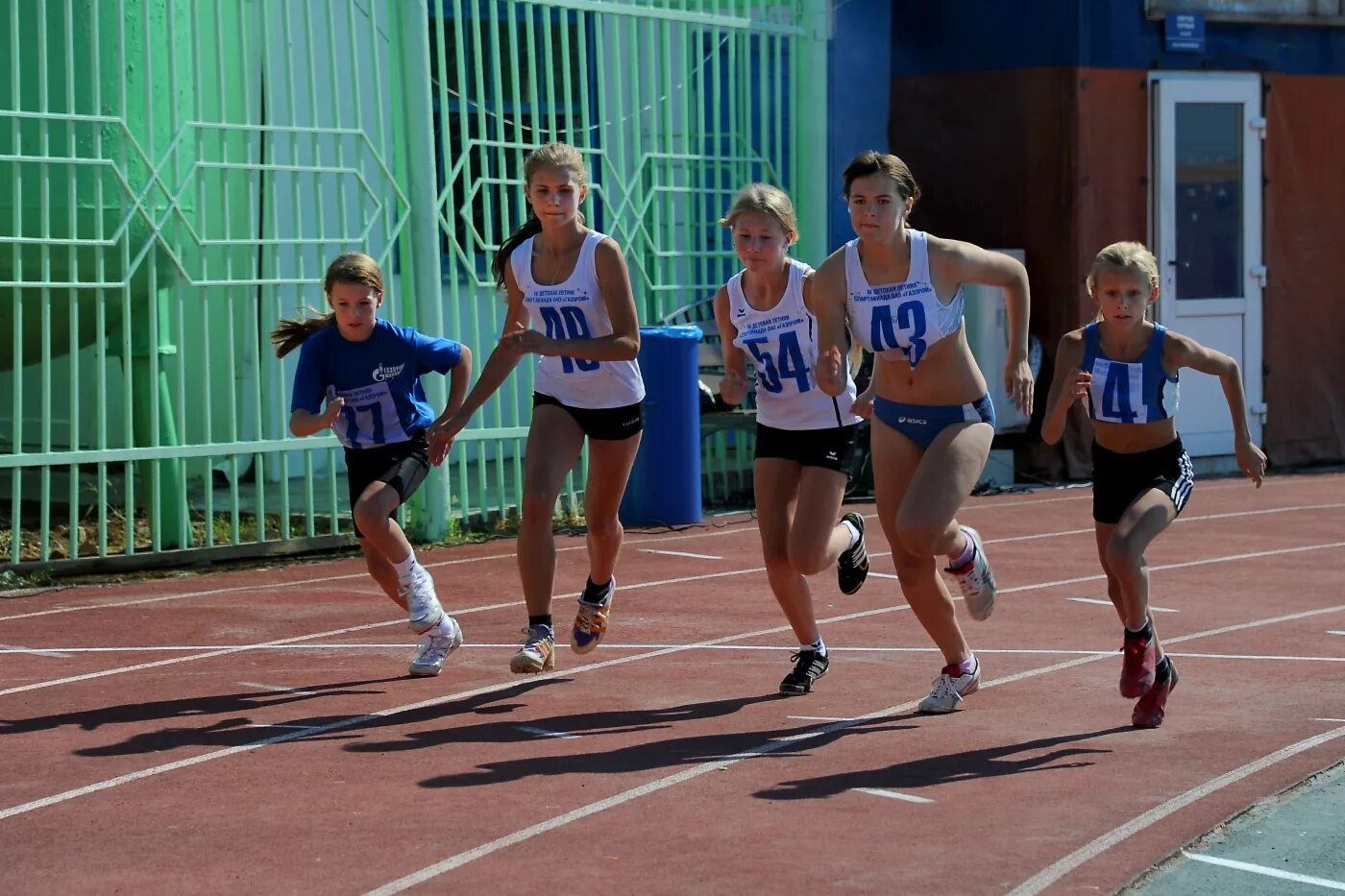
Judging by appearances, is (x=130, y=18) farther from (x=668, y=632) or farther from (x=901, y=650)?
(x=901, y=650)

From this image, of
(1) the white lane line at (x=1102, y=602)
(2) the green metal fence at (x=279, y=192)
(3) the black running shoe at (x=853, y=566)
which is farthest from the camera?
(2) the green metal fence at (x=279, y=192)

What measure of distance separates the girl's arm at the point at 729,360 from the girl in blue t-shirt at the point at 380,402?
1067mm

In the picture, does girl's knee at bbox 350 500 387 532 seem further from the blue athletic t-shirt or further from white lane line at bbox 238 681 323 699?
white lane line at bbox 238 681 323 699

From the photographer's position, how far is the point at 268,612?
9.83 metres

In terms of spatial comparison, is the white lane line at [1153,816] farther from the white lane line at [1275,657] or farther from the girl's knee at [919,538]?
the white lane line at [1275,657]

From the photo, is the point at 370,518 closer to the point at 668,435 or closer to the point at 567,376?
the point at 567,376

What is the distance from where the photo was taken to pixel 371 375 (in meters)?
7.93

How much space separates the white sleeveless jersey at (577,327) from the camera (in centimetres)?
766

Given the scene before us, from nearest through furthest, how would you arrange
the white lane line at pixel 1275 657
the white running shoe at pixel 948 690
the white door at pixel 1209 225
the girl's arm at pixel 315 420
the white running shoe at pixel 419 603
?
the white running shoe at pixel 948 690, the girl's arm at pixel 315 420, the white running shoe at pixel 419 603, the white lane line at pixel 1275 657, the white door at pixel 1209 225

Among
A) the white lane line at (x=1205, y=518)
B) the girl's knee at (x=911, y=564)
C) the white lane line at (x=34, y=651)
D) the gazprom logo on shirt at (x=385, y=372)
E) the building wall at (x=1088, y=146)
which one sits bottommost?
the white lane line at (x=34, y=651)

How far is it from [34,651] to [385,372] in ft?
7.24

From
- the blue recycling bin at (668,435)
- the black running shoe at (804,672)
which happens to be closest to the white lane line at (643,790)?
the black running shoe at (804,672)

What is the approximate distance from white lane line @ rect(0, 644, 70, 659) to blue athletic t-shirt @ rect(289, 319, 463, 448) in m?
1.76

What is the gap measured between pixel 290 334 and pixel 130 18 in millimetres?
3616
